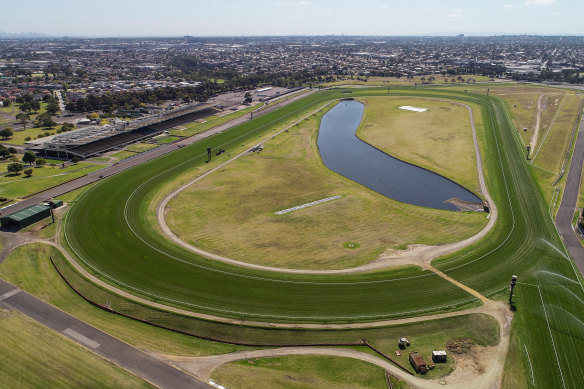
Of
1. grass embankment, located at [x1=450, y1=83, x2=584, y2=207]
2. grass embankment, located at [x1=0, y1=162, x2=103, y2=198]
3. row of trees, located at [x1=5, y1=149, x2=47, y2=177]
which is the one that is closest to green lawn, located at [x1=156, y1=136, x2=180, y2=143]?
grass embankment, located at [x1=0, y1=162, x2=103, y2=198]

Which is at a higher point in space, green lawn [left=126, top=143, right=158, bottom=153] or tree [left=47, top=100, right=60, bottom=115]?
tree [left=47, top=100, right=60, bottom=115]

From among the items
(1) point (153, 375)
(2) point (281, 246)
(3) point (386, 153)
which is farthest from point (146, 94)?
(1) point (153, 375)

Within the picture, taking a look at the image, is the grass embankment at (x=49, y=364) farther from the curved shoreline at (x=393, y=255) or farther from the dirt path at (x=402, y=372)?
the curved shoreline at (x=393, y=255)

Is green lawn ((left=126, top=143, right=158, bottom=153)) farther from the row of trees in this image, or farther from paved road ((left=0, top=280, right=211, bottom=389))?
paved road ((left=0, top=280, right=211, bottom=389))

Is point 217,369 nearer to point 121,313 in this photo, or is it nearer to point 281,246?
point 121,313

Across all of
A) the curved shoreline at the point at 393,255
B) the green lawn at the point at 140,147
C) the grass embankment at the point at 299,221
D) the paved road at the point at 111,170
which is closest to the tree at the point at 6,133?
the green lawn at the point at 140,147

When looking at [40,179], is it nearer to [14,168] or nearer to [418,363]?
Answer: [14,168]
